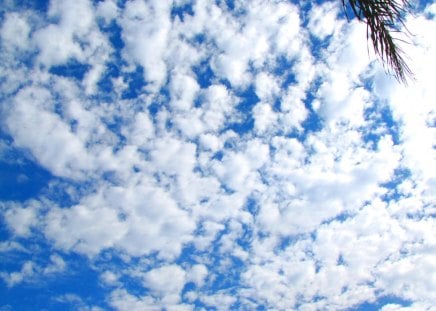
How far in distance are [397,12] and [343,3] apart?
1.48 feet

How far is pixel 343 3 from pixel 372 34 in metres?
0.39

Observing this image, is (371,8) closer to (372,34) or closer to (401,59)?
(372,34)

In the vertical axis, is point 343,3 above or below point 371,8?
above

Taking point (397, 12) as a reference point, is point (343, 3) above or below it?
above

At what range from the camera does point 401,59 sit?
3164 millimetres

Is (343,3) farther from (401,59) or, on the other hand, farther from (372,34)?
(401,59)

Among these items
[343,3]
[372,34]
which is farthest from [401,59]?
[343,3]

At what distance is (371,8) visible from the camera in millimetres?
3066

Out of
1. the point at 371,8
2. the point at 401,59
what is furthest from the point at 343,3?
the point at 401,59

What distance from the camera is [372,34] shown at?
311 centimetres

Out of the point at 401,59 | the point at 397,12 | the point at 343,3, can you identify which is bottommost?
the point at 401,59

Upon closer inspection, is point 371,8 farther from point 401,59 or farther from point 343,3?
point 401,59

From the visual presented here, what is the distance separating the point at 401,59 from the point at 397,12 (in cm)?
39

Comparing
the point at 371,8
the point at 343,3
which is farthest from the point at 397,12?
the point at 343,3
